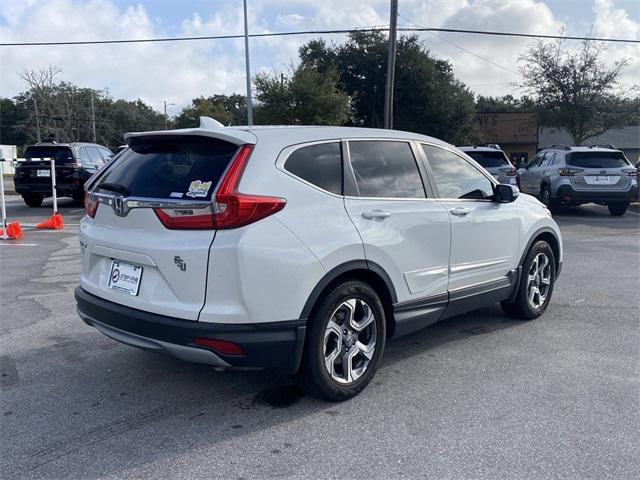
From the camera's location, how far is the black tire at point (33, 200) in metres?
17.0

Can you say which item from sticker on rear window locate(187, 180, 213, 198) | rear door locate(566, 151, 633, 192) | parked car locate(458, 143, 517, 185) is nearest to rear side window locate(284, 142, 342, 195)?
sticker on rear window locate(187, 180, 213, 198)

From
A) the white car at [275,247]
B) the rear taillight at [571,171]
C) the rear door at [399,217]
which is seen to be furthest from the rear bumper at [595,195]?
the rear door at [399,217]

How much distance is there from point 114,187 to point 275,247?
49.7 inches

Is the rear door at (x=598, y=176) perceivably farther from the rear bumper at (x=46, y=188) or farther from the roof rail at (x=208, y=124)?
the rear bumper at (x=46, y=188)

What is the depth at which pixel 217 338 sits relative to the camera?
3.28 meters

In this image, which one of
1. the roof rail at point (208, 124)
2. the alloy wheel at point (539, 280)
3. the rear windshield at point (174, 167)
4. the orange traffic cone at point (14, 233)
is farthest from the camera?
the orange traffic cone at point (14, 233)

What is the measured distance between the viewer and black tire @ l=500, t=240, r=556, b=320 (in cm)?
552

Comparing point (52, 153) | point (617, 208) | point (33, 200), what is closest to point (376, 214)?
point (617, 208)

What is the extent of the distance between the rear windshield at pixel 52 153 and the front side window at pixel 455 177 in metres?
13.5

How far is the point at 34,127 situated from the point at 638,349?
2287 inches

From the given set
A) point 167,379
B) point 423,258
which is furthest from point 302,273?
point 167,379

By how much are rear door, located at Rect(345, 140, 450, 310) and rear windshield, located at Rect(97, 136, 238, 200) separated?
0.90 meters

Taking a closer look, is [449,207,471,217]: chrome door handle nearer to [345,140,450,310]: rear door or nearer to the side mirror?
[345,140,450,310]: rear door

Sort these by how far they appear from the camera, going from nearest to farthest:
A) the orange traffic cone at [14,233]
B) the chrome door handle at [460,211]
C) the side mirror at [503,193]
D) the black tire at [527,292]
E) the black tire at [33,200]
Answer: the chrome door handle at [460,211] → the side mirror at [503,193] → the black tire at [527,292] → the orange traffic cone at [14,233] → the black tire at [33,200]
